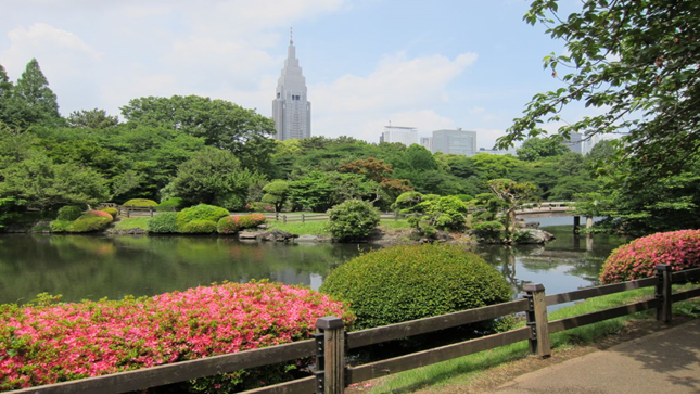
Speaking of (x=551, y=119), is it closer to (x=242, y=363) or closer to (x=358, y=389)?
(x=358, y=389)

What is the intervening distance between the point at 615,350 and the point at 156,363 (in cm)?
457

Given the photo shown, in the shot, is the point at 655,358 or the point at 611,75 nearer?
the point at 655,358

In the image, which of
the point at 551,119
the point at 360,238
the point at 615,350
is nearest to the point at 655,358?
the point at 615,350

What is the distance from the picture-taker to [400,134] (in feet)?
605

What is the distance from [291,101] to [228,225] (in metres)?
118

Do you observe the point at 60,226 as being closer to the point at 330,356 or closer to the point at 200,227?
the point at 200,227

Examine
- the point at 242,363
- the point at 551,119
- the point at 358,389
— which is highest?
the point at 551,119

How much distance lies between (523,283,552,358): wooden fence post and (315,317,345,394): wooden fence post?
7.30 ft

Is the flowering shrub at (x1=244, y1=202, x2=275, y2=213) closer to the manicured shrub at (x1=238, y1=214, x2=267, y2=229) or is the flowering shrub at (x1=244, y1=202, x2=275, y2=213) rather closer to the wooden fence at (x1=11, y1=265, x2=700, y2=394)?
the manicured shrub at (x1=238, y1=214, x2=267, y2=229)

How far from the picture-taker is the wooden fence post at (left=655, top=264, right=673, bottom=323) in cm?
571

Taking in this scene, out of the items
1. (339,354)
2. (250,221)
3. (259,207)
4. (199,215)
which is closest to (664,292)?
(339,354)

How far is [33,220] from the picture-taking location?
28578 millimetres

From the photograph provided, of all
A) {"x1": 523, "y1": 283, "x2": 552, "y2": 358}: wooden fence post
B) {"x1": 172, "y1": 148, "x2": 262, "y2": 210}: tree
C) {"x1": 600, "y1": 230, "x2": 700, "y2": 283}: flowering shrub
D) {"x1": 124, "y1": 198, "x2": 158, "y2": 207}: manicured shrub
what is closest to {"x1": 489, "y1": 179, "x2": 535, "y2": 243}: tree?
{"x1": 600, "y1": 230, "x2": 700, "y2": 283}: flowering shrub

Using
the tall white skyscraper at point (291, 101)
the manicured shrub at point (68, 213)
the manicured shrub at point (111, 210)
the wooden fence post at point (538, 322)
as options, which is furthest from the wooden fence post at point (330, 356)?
the tall white skyscraper at point (291, 101)
